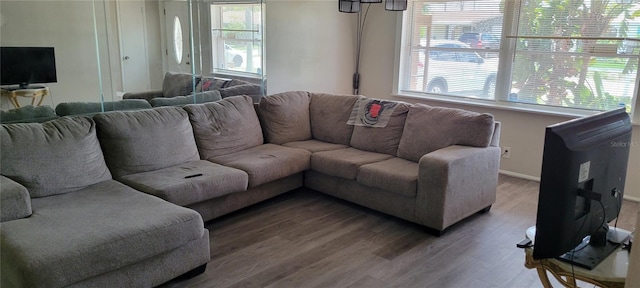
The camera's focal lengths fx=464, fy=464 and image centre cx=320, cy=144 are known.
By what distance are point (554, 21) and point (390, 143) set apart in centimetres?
209

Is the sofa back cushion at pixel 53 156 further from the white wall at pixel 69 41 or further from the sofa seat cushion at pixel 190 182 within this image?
the white wall at pixel 69 41

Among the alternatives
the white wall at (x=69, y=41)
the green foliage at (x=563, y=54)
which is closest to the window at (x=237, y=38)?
the white wall at (x=69, y=41)

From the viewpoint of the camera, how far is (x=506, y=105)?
4.92 metres

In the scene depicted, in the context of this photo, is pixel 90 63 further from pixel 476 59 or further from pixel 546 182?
pixel 476 59

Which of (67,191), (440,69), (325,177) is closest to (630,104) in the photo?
(440,69)

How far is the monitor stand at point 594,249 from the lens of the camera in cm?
157

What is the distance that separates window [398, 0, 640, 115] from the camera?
418cm

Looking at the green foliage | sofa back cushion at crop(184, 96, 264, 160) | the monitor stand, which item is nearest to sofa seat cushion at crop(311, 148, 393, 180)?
sofa back cushion at crop(184, 96, 264, 160)

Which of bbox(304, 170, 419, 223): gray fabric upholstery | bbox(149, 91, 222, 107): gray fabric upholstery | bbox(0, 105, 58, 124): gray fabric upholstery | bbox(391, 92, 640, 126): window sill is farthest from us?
bbox(391, 92, 640, 126): window sill

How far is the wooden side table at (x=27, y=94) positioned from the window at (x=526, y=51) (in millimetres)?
3888

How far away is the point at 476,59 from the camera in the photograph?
16.8ft

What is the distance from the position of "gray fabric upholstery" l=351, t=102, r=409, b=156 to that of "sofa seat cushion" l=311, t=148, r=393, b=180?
7cm

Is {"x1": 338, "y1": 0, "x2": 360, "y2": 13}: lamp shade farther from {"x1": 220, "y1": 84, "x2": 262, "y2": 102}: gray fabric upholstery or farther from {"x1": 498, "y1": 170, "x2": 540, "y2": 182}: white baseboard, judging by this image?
{"x1": 498, "y1": 170, "x2": 540, "y2": 182}: white baseboard

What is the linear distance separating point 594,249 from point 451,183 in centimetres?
157
